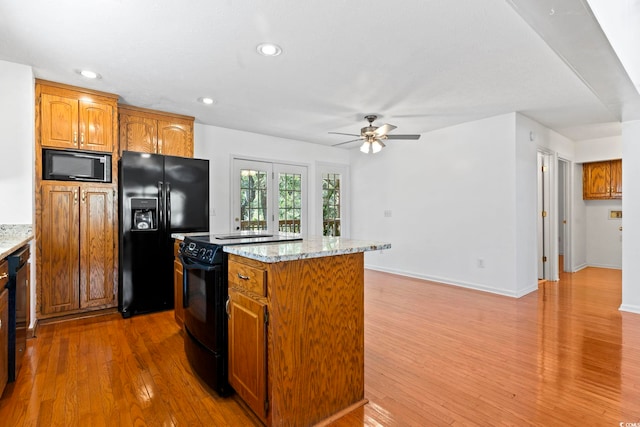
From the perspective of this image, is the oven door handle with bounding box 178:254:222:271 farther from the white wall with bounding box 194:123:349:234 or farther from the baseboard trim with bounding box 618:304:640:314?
the baseboard trim with bounding box 618:304:640:314

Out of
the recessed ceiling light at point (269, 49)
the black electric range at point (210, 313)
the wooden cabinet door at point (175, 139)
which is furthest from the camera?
the wooden cabinet door at point (175, 139)

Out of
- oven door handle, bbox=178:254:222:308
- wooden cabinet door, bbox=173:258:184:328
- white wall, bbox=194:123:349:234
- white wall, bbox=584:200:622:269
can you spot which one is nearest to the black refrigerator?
wooden cabinet door, bbox=173:258:184:328

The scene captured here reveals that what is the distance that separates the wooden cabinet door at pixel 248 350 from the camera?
5.30ft

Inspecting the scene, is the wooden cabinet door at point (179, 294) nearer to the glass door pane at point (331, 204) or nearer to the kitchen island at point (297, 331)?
the kitchen island at point (297, 331)

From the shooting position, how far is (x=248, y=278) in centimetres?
173

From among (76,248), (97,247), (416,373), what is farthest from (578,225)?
(76,248)

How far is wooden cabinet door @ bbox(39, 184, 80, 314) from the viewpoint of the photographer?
10.4 feet

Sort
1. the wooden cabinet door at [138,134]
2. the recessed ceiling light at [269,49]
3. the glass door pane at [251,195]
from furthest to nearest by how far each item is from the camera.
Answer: the glass door pane at [251,195], the wooden cabinet door at [138,134], the recessed ceiling light at [269,49]

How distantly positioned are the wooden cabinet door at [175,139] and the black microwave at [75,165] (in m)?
0.71

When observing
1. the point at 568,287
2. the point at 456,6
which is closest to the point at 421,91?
the point at 456,6

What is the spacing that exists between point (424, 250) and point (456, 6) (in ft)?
12.5

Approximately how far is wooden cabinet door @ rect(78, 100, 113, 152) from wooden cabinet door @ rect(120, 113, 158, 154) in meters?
0.28

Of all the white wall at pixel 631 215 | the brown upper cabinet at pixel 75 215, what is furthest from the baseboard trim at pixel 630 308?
the brown upper cabinet at pixel 75 215

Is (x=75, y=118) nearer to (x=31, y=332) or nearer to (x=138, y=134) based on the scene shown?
(x=138, y=134)
